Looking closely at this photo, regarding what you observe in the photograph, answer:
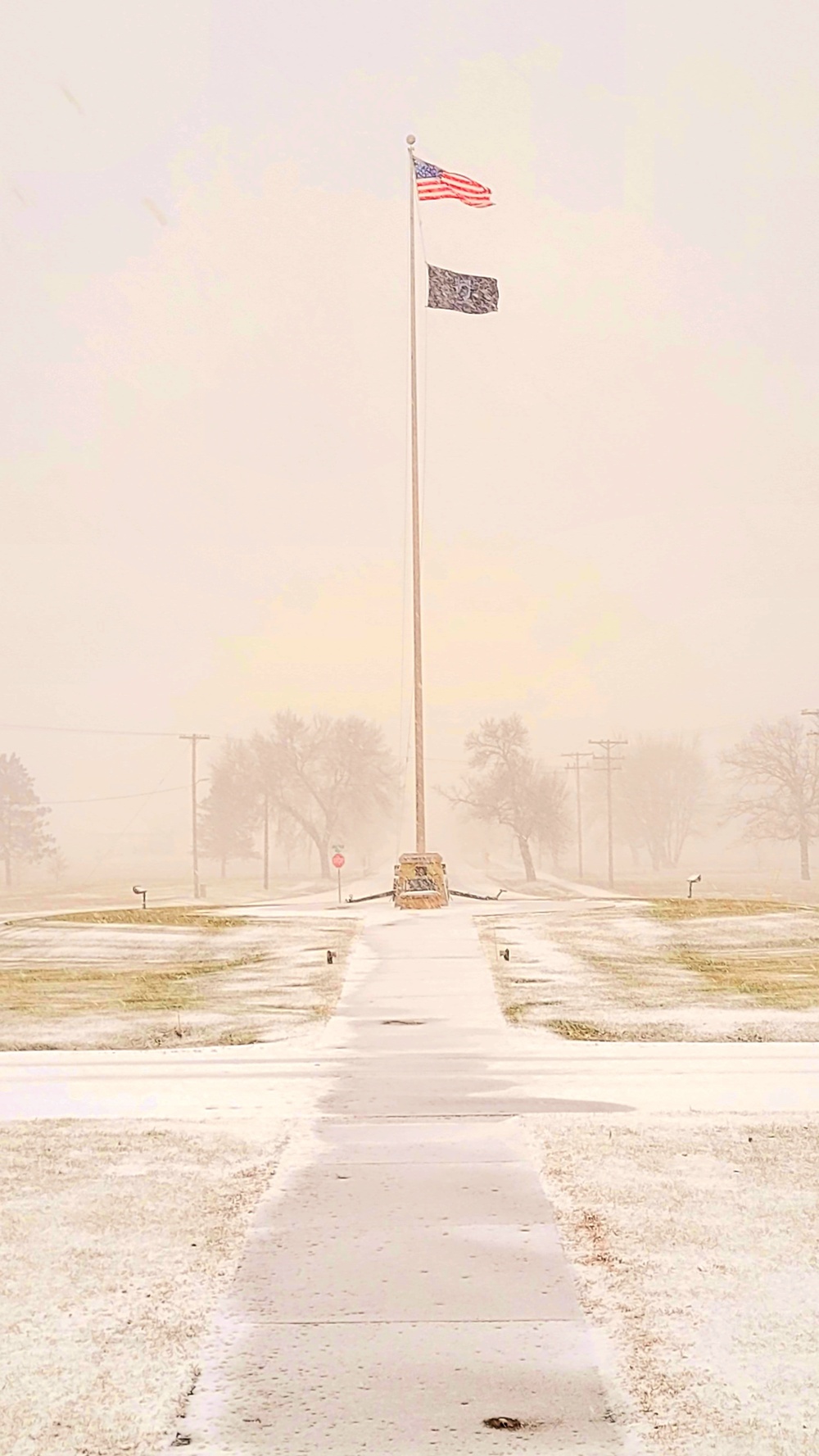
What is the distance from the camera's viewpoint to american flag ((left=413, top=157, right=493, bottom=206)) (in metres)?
33.7

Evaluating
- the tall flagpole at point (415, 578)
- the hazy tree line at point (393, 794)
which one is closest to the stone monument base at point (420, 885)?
the tall flagpole at point (415, 578)

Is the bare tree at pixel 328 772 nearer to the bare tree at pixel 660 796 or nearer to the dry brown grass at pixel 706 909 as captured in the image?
the bare tree at pixel 660 796

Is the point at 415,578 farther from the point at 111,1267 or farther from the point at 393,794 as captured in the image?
the point at 393,794

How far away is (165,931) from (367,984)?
339 inches

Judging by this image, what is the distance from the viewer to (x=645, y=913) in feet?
89.1

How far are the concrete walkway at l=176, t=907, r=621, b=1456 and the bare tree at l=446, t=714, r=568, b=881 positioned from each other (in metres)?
77.4

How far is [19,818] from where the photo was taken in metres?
111

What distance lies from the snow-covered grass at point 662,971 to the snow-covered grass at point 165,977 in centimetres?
277

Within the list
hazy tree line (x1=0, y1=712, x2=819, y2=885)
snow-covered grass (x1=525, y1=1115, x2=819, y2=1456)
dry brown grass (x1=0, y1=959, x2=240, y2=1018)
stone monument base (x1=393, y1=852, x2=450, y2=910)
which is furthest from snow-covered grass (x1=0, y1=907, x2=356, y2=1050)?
hazy tree line (x1=0, y1=712, x2=819, y2=885)

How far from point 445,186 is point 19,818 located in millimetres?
86644

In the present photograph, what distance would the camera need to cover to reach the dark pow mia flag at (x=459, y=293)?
33.5m

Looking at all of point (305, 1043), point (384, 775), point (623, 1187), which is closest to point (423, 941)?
point (305, 1043)

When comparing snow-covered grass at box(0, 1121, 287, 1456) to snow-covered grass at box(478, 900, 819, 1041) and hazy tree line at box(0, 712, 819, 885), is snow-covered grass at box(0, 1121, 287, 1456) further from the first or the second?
hazy tree line at box(0, 712, 819, 885)

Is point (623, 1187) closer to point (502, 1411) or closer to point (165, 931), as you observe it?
point (502, 1411)
